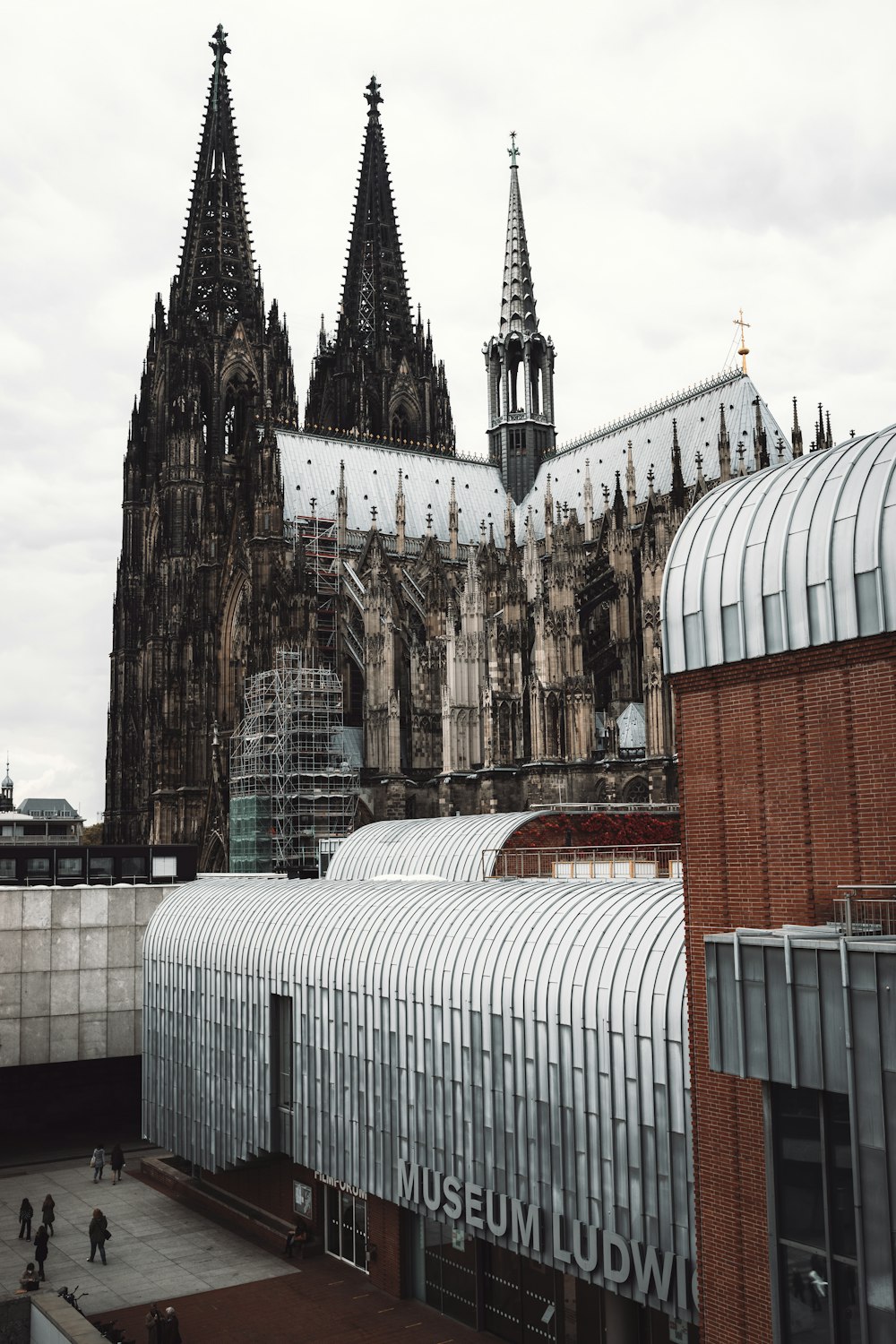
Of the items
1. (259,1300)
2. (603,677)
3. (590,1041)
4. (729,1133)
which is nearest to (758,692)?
(729,1133)

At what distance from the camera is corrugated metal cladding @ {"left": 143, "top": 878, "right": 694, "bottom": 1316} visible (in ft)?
49.0

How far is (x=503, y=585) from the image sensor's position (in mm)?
52062

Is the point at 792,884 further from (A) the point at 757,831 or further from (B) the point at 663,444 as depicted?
(B) the point at 663,444

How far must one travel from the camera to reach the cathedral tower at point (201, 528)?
6097 cm

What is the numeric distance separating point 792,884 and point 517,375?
219 ft

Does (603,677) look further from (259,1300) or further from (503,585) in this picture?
(259,1300)

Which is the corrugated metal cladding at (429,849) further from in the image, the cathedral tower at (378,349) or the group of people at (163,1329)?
the cathedral tower at (378,349)

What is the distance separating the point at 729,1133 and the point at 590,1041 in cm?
396

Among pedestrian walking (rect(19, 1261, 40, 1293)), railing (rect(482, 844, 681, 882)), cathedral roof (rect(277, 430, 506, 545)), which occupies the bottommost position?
pedestrian walking (rect(19, 1261, 40, 1293))

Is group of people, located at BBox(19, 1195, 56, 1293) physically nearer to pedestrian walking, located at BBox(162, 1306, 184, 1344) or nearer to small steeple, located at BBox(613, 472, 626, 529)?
pedestrian walking, located at BBox(162, 1306, 184, 1344)

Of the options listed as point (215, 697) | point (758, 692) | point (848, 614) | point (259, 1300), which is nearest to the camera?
point (848, 614)

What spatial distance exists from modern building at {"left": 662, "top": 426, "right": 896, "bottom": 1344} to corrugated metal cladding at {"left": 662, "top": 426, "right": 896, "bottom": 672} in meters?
0.02

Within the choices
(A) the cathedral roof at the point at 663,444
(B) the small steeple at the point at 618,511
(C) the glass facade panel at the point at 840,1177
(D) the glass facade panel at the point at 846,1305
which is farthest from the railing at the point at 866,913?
(A) the cathedral roof at the point at 663,444

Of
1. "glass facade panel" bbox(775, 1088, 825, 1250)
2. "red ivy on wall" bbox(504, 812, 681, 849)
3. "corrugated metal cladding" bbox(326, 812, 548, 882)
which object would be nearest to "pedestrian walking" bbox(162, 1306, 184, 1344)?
"corrugated metal cladding" bbox(326, 812, 548, 882)
